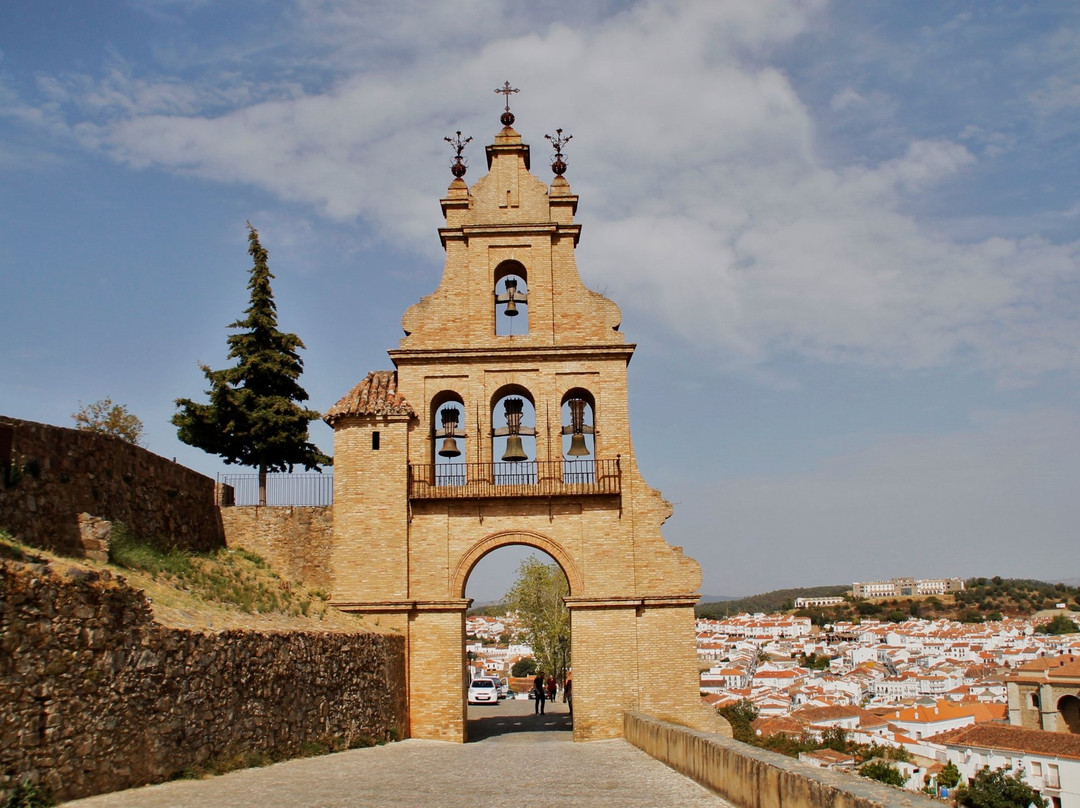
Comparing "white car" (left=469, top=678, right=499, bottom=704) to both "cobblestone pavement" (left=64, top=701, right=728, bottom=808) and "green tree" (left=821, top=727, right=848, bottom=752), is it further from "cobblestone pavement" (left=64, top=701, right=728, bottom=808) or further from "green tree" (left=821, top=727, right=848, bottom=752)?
"green tree" (left=821, top=727, right=848, bottom=752)

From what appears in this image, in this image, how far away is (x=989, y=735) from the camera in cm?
5953

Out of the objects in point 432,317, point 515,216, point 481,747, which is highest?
point 515,216

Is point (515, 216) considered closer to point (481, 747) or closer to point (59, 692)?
point (481, 747)

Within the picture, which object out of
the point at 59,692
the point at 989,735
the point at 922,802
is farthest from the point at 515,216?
the point at 989,735

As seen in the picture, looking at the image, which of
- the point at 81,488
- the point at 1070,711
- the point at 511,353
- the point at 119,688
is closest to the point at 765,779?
the point at 119,688

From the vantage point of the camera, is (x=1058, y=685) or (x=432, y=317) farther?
(x=1058, y=685)

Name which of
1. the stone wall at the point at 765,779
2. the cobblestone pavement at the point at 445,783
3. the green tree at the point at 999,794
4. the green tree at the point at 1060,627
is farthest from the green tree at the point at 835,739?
the green tree at the point at 1060,627

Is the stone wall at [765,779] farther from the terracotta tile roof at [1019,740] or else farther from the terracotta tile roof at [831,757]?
the terracotta tile roof at [1019,740]

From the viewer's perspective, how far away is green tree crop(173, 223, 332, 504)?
23656mm

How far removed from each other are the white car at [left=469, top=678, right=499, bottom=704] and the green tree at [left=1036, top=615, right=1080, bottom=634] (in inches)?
5982

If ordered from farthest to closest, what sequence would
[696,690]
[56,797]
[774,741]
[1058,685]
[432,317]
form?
[1058,685] < [774,741] < [432,317] < [696,690] < [56,797]

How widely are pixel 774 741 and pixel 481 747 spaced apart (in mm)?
38731

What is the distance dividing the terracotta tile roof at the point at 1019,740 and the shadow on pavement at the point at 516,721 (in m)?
39.3

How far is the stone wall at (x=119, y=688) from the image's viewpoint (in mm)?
7742
